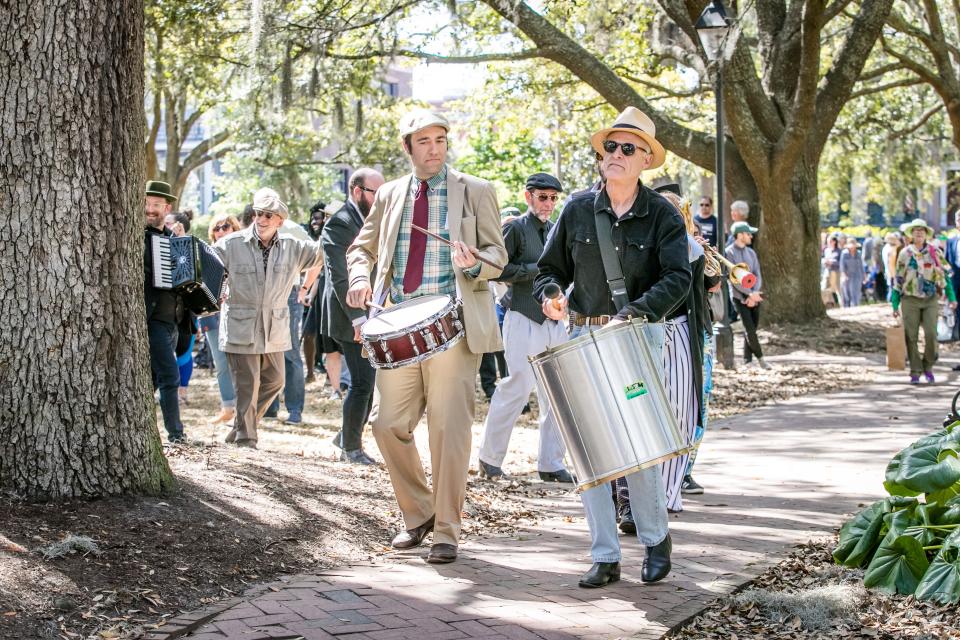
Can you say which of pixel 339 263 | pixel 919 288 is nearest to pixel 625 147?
pixel 339 263

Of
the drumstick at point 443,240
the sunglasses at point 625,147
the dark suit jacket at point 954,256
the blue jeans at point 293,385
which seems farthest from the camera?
the dark suit jacket at point 954,256

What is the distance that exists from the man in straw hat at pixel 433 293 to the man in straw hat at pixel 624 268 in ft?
1.59

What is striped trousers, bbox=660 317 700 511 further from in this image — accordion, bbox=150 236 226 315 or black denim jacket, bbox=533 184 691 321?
accordion, bbox=150 236 226 315

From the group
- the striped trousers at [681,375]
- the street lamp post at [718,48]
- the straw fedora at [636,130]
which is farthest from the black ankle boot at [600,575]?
the street lamp post at [718,48]

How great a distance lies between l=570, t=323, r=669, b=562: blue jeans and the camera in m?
5.59

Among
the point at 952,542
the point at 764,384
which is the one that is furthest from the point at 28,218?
the point at 764,384

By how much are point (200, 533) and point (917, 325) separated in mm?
11264

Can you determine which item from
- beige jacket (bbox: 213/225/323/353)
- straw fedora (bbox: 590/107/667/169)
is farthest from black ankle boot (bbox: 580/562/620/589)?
Answer: beige jacket (bbox: 213/225/323/353)

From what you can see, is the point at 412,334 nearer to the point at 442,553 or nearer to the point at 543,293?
the point at 543,293

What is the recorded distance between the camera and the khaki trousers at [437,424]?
6.14 meters

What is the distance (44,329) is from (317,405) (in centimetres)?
781

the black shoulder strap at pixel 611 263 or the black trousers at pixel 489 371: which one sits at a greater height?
the black shoulder strap at pixel 611 263

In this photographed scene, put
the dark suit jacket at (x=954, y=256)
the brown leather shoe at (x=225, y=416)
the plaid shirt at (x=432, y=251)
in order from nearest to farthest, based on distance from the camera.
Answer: the plaid shirt at (x=432, y=251), the brown leather shoe at (x=225, y=416), the dark suit jacket at (x=954, y=256)

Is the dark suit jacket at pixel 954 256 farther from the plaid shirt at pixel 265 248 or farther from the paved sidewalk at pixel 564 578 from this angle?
the plaid shirt at pixel 265 248
